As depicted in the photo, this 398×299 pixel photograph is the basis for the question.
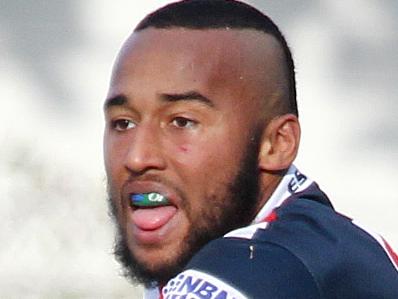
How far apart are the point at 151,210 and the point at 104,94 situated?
8.22 ft

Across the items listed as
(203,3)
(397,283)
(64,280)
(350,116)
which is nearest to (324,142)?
(350,116)

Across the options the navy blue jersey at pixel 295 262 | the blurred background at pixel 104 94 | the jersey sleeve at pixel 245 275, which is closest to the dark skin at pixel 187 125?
the navy blue jersey at pixel 295 262

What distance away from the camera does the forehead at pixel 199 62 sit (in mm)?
2725

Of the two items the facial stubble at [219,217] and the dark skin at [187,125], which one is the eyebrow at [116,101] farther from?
the facial stubble at [219,217]

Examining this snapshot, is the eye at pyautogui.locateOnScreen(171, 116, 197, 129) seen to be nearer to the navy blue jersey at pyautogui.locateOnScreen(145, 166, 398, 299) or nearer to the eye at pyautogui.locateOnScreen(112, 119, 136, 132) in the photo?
the eye at pyautogui.locateOnScreen(112, 119, 136, 132)

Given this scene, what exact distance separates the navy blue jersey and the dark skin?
171 millimetres

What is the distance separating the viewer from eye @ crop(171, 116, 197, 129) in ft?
8.91

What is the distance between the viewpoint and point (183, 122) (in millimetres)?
2730

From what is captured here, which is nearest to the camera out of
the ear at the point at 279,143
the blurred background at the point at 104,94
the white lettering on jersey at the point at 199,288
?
the white lettering on jersey at the point at 199,288

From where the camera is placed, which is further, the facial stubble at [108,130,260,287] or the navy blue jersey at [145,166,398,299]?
the facial stubble at [108,130,260,287]

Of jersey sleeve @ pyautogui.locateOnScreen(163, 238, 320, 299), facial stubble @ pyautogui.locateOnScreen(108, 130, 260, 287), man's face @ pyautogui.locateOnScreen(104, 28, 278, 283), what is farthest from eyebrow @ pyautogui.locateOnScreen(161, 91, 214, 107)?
jersey sleeve @ pyautogui.locateOnScreen(163, 238, 320, 299)

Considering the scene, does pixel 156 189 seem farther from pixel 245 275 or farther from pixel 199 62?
pixel 245 275

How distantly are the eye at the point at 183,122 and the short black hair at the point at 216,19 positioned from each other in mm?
177

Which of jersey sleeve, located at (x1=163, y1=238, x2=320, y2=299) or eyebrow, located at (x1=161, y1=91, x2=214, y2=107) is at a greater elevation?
eyebrow, located at (x1=161, y1=91, x2=214, y2=107)
